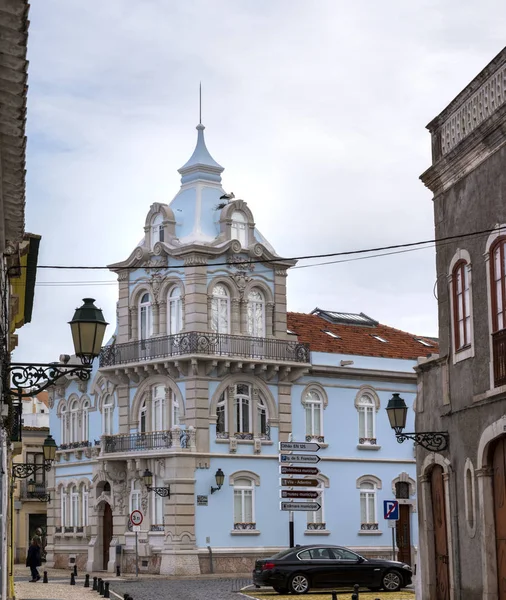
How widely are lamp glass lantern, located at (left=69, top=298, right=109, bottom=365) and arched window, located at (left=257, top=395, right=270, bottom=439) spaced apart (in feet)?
98.6

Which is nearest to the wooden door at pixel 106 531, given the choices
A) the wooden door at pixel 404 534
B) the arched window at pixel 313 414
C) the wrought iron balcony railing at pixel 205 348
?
the wrought iron balcony railing at pixel 205 348

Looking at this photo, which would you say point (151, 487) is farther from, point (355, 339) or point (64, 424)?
point (355, 339)

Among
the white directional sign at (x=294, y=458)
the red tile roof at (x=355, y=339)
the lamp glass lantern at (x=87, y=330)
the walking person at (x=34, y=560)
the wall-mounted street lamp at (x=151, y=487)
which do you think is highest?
the red tile roof at (x=355, y=339)

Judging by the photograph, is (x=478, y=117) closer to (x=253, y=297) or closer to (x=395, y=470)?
(x=253, y=297)

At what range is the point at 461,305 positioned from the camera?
71.3ft

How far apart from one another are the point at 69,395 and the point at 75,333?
3664 centimetres

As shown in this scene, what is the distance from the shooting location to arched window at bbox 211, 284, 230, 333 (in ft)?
146

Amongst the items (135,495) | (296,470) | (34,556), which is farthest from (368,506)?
(296,470)

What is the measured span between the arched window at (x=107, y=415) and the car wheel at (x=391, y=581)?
17928 millimetres

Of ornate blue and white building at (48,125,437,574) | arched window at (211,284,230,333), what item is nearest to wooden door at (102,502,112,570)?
ornate blue and white building at (48,125,437,574)

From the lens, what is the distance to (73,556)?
4938 cm

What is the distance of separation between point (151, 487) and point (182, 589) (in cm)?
968

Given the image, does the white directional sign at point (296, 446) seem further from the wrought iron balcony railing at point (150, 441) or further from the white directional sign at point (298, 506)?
the wrought iron balcony railing at point (150, 441)

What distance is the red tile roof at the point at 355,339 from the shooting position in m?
48.6
